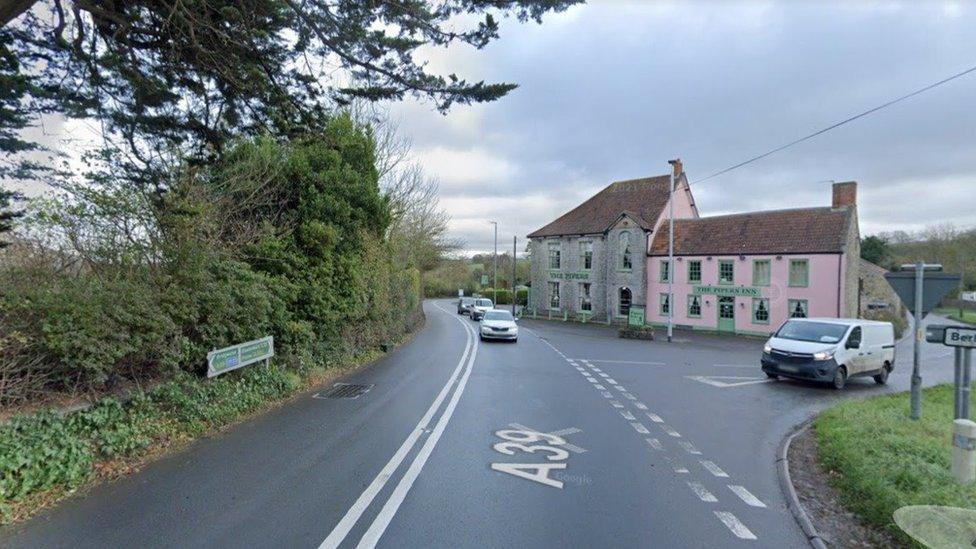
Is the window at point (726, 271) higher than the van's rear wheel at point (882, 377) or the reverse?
higher

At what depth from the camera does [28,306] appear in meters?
5.11

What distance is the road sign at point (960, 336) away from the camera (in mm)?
6938

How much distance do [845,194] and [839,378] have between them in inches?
848

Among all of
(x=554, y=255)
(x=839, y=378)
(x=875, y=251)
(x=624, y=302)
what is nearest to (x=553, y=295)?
(x=554, y=255)

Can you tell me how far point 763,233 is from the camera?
30.2 metres

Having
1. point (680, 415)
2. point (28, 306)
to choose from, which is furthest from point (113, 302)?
point (680, 415)

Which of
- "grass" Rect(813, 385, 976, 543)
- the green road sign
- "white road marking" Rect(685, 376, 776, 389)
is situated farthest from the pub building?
"grass" Rect(813, 385, 976, 543)

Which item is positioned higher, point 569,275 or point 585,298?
point 569,275

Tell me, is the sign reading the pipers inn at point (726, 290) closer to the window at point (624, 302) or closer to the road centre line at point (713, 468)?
the window at point (624, 302)

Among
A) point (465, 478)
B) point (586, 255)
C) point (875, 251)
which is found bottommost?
point (465, 478)

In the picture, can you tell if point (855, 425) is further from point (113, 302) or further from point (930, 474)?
point (113, 302)

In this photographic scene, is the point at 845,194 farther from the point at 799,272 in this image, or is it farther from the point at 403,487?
the point at 403,487

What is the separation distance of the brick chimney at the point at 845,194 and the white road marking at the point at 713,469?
2912 centimetres

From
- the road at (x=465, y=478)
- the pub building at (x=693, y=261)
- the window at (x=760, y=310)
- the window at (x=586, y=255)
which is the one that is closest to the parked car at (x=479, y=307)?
the pub building at (x=693, y=261)
